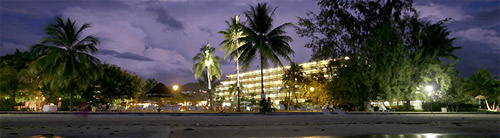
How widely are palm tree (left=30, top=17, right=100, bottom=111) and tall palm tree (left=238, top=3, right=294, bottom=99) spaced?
39.0ft

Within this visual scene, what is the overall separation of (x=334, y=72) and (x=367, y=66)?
10.6ft

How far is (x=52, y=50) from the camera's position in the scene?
23812 millimetres

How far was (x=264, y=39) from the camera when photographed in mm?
27297

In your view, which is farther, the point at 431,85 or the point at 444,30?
the point at 444,30

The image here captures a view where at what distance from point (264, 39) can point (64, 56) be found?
15.3m

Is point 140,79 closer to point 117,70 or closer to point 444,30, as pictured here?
point 117,70

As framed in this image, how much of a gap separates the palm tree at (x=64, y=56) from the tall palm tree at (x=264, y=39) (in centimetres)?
1190

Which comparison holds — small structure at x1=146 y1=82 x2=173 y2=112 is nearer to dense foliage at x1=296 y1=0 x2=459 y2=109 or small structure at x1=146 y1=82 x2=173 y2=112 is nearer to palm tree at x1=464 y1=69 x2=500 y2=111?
dense foliage at x1=296 y1=0 x2=459 y2=109

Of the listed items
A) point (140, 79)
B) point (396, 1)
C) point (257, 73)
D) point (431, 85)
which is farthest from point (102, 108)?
point (257, 73)

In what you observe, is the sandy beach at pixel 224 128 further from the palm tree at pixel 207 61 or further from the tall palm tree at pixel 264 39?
the palm tree at pixel 207 61

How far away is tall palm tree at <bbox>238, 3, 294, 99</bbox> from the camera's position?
27047 millimetres

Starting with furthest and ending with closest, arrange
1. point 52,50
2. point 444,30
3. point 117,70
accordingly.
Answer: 1. point 444,30
2. point 117,70
3. point 52,50

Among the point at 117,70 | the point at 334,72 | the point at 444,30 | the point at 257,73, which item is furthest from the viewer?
the point at 257,73

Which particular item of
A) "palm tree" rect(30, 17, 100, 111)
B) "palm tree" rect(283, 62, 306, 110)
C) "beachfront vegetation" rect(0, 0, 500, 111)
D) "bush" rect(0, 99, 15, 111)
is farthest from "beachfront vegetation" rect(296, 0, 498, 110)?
"bush" rect(0, 99, 15, 111)
